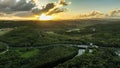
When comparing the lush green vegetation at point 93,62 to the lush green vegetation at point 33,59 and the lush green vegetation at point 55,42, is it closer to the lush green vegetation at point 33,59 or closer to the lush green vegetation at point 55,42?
the lush green vegetation at point 55,42

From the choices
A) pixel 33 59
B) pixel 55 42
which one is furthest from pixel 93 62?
pixel 55 42

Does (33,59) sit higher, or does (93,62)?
(33,59)

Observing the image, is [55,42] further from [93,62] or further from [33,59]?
[93,62]

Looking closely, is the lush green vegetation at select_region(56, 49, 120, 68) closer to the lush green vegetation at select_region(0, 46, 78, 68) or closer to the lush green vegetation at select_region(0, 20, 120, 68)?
the lush green vegetation at select_region(0, 20, 120, 68)

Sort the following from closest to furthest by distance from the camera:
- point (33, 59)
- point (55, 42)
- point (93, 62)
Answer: point (93, 62) → point (33, 59) → point (55, 42)

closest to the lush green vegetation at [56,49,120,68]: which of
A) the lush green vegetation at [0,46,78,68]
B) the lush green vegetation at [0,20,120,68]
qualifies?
the lush green vegetation at [0,20,120,68]

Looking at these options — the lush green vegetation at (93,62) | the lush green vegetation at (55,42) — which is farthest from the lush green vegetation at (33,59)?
the lush green vegetation at (93,62)

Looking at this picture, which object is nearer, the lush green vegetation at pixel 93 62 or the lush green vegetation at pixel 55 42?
the lush green vegetation at pixel 93 62

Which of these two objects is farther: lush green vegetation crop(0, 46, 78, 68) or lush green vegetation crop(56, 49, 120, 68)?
lush green vegetation crop(0, 46, 78, 68)

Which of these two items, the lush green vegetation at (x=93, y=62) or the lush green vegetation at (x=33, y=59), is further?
the lush green vegetation at (x=33, y=59)

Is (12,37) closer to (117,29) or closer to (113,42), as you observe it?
(113,42)

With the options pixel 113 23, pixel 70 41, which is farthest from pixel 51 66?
pixel 113 23

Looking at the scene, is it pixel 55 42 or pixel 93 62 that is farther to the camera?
pixel 55 42
